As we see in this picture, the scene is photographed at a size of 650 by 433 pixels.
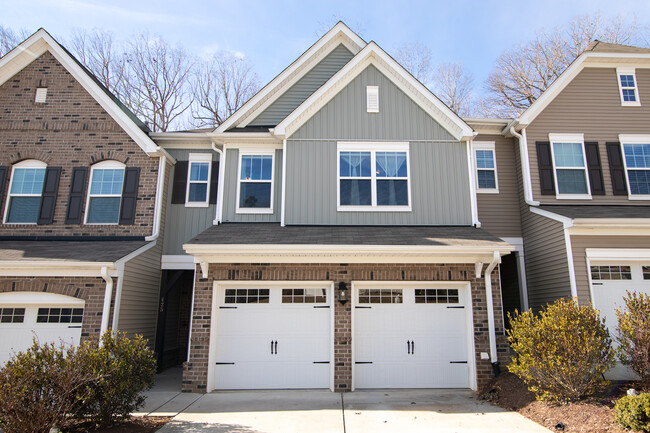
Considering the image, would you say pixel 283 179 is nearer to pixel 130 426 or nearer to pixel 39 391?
pixel 130 426

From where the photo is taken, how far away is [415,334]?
902 centimetres

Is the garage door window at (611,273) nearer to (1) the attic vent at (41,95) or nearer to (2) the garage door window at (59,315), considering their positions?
(2) the garage door window at (59,315)

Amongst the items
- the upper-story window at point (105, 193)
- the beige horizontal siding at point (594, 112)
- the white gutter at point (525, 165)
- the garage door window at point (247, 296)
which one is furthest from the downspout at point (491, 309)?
the upper-story window at point (105, 193)

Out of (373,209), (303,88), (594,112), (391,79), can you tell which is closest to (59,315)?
(373,209)

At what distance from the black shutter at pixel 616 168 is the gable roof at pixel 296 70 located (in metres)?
7.50

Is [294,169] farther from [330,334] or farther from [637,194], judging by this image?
[637,194]

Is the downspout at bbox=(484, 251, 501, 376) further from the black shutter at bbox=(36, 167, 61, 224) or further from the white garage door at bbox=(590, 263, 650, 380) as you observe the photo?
the black shutter at bbox=(36, 167, 61, 224)

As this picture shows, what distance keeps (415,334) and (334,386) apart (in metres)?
2.04

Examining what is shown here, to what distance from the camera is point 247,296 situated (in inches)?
363

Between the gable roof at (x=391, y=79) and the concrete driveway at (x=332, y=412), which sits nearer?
the concrete driveway at (x=332, y=412)

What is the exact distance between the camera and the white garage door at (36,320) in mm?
9039

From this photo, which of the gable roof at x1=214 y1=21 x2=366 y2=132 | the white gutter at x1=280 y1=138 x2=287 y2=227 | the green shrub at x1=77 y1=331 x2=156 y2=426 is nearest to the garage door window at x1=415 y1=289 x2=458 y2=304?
the white gutter at x1=280 y1=138 x2=287 y2=227

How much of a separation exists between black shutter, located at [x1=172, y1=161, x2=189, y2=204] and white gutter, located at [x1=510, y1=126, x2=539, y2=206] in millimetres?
9277

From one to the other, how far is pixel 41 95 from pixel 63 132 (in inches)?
50.5
